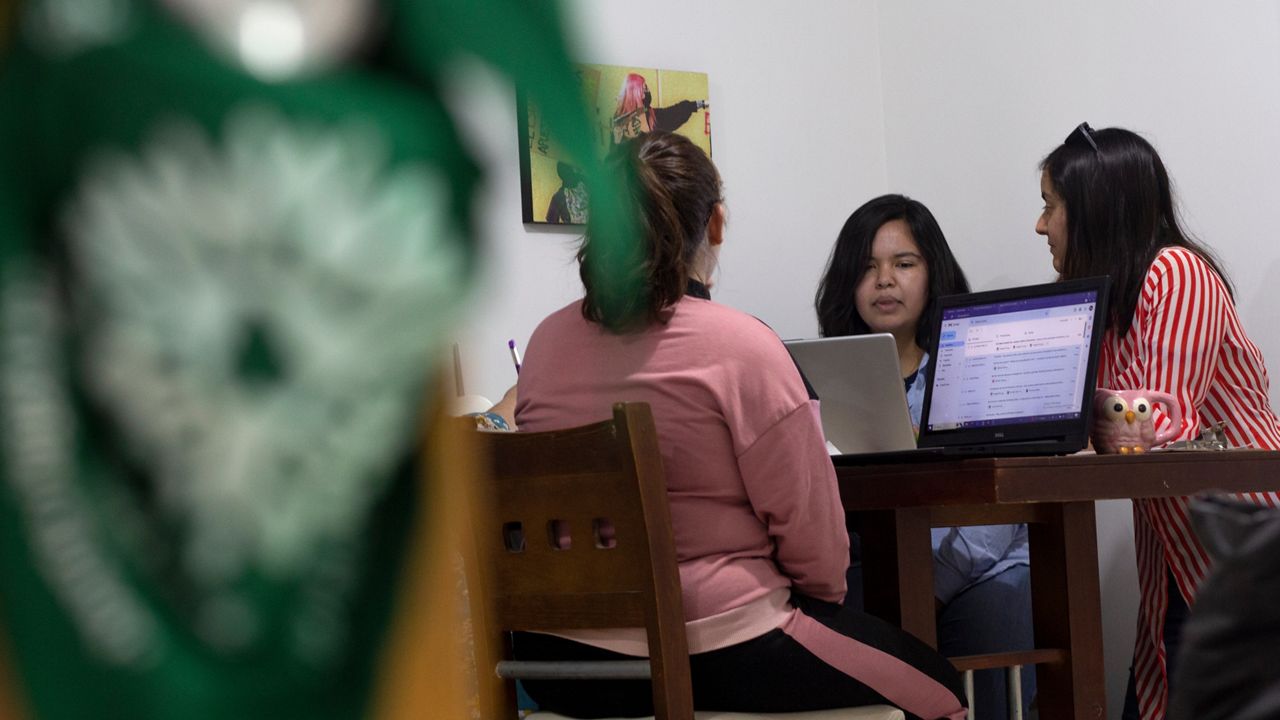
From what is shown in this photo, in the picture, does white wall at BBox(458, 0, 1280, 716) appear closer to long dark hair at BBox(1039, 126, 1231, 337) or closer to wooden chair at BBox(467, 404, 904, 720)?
long dark hair at BBox(1039, 126, 1231, 337)

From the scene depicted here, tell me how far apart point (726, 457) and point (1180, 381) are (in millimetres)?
1138

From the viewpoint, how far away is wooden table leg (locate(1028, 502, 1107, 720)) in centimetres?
196

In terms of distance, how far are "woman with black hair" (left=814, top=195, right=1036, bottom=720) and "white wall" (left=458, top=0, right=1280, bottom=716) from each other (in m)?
0.32

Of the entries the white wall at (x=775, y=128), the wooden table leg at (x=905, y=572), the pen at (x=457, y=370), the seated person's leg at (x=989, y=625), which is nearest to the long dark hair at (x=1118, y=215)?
the seated person's leg at (x=989, y=625)

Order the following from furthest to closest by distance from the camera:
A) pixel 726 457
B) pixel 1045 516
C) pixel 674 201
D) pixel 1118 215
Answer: pixel 1118 215, pixel 1045 516, pixel 674 201, pixel 726 457

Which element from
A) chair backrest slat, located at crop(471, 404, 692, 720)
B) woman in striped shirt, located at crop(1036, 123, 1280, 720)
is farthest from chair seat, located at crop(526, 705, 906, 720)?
woman in striped shirt, located at crop(1036, 123, 1280, 720)

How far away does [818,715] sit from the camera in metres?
1.57

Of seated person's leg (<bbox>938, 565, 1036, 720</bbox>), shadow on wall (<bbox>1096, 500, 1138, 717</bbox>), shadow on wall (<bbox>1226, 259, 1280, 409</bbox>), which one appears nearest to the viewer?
seated person's leg (<bbox>938, 565, 1036, 720</bbox>)

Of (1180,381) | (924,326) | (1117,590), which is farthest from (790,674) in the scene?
(1117,590)

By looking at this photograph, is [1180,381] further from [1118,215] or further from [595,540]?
[595,540]

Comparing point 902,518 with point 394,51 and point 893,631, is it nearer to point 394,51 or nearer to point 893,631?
point 893,631

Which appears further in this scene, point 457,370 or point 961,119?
Result: point 961,119

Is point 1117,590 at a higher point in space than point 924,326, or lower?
lower

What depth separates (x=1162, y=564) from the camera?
255 cm
